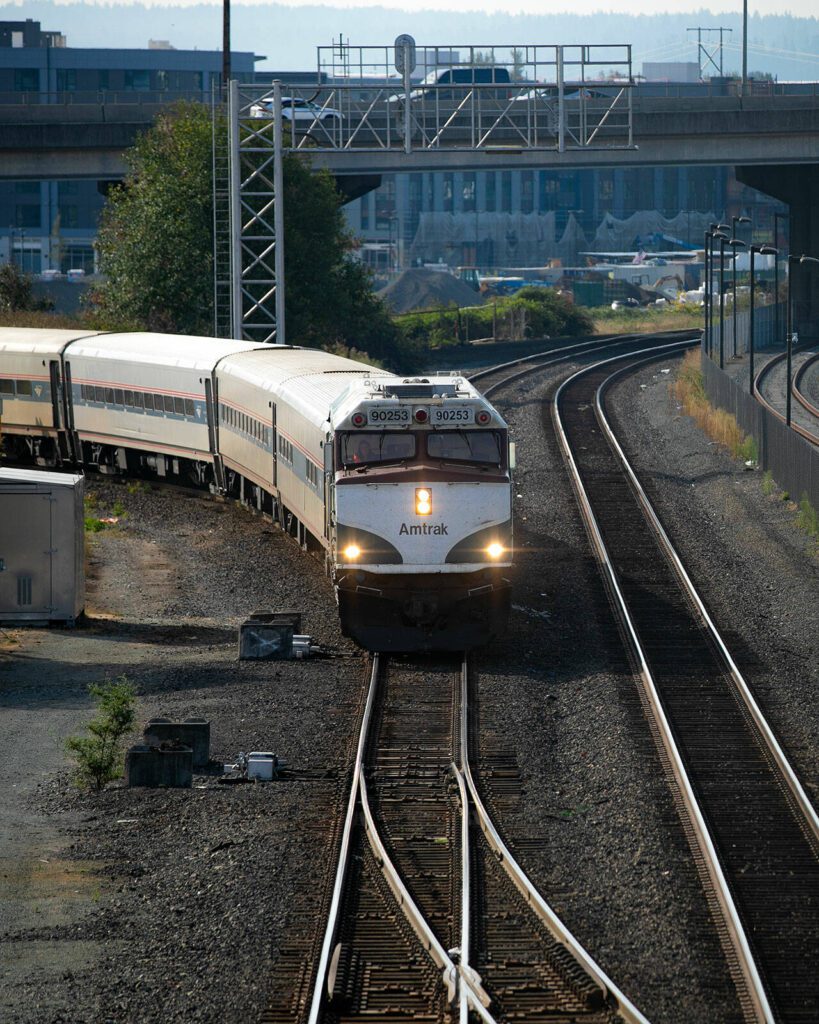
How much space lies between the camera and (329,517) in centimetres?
2084

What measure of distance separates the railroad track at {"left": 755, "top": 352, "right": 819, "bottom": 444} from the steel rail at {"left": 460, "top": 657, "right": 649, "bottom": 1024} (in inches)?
1016

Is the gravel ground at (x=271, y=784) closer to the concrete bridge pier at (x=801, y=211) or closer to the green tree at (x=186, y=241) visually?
the green tree at (x=186, y=241)

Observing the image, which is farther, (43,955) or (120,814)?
(120,814)

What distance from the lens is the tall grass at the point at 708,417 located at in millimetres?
40513

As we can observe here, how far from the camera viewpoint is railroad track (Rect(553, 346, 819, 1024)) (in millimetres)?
10781

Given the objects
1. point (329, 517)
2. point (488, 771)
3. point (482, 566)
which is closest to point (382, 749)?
point (488, 771)

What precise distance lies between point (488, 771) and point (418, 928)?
411 cm

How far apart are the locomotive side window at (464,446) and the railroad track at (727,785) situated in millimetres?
3305

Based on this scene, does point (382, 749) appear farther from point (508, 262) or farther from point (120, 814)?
point (508, 262)

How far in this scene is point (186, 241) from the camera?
52.7 meters

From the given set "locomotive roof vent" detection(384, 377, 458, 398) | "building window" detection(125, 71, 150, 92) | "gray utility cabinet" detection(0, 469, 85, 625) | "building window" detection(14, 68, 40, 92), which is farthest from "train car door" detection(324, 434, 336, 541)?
"building window" detection(125, 71, 150, 92)

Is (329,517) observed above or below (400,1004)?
above

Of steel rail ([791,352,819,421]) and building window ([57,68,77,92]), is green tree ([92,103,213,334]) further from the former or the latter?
building window ([57,68,77,92])

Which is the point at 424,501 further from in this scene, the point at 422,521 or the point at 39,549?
the point at 39,549
